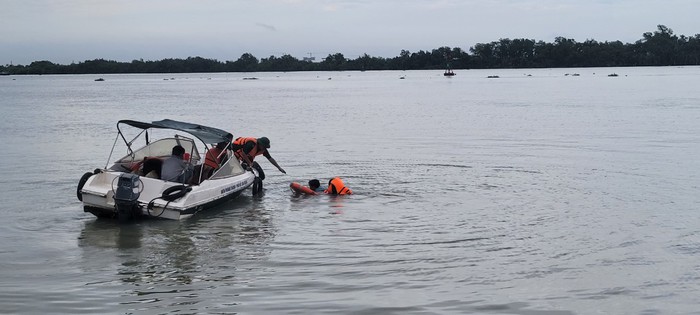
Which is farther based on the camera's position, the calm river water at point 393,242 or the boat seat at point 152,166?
the boat seat at point 152,166

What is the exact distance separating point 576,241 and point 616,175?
938 cm

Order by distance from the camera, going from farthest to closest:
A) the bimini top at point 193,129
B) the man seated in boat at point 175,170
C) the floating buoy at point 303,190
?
1. the floating buoy at point 303,190
2. the bimini top at point 193,129
3. the man seated in boat at point 175,170

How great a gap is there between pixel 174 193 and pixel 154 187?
0.49 metres

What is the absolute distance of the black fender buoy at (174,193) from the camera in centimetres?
1652

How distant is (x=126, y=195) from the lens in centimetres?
1603

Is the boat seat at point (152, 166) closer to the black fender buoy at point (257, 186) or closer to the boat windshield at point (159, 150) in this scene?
the boat windshield at point (159, 150)

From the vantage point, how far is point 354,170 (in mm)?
25562

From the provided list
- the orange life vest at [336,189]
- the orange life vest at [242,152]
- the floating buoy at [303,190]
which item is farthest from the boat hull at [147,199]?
the orange life vest at [336,189]

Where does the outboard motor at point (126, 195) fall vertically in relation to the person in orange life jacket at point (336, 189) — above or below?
above

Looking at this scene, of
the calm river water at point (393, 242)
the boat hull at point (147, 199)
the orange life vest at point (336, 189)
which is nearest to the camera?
the calm river water at point (393, 242)

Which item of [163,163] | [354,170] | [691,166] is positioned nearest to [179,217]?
[163,163]

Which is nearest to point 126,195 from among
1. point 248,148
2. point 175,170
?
point 175,170

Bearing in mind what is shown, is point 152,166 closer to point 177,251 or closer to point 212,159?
point 212,159

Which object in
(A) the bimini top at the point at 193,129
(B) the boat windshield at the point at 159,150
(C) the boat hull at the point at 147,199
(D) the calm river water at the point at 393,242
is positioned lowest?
(D) the calm river water at the point at 393,242
